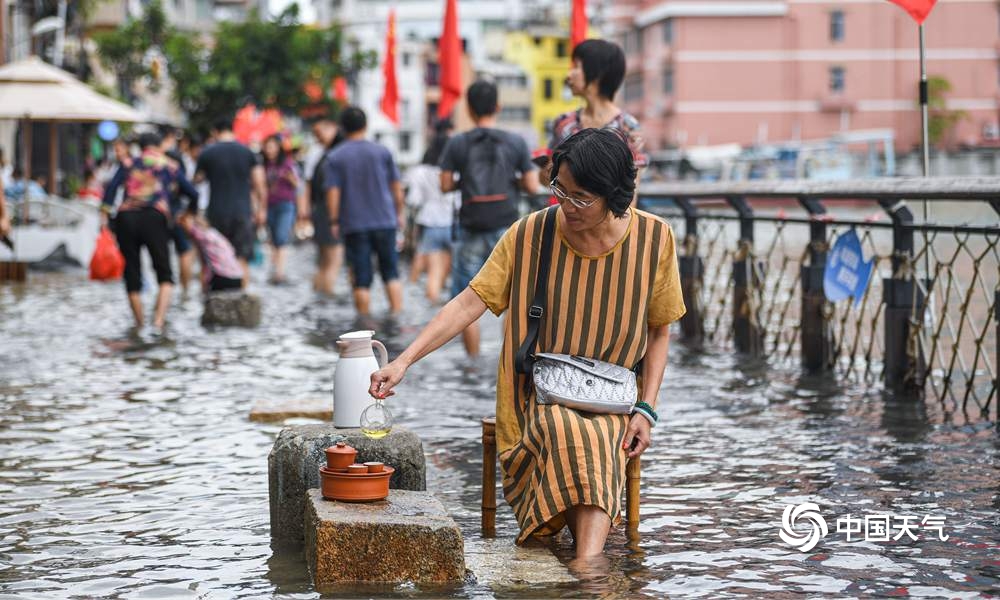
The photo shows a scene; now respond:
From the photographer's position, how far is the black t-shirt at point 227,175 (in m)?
17.0

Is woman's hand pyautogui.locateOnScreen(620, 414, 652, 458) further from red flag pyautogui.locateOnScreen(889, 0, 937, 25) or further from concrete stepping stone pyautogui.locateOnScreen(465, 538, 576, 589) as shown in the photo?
red flag pyautogui.locateOnScreen(889, 0, 937, 25)

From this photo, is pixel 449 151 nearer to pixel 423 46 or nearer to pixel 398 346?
pixel 398 346

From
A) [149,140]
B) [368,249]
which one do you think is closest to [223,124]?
[149,140]

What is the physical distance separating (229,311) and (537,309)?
9.42 metres

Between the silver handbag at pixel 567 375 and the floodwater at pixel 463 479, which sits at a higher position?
the silver handbag at pixel 567 375

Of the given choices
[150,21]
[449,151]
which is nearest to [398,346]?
[449,151]

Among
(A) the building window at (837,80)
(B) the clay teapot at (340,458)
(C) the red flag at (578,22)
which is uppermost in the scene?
(A) the building window at (837,80)

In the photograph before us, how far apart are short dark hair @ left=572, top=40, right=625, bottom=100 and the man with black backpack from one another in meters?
→ 2.68

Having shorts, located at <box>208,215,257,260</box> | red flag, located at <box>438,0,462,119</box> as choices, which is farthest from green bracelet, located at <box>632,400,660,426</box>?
shorts, located at <box>208,215,257,260</box>

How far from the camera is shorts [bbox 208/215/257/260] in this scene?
1736 cm

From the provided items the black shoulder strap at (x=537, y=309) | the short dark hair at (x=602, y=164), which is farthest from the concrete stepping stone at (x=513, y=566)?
the short dark hair at (x=602, y=164)

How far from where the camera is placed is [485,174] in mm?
11031

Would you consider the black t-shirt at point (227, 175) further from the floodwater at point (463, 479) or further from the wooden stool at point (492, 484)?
the wooden stool at point (492, 484)

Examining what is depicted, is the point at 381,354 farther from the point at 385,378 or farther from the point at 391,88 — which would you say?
the point at 391,88
